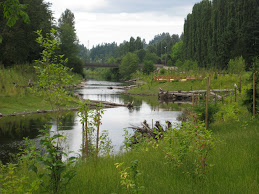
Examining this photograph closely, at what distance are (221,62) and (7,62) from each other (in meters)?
40.2

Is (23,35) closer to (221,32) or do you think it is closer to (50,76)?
(50,76)

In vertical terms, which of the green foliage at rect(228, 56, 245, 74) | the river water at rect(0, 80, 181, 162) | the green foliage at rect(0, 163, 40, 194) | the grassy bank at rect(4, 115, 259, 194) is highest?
the green foliage at rect(228, 56, 245, 74)

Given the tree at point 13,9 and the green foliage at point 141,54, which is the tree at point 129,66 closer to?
the green foliage at point 141,54

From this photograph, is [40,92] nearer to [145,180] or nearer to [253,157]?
[145,180]

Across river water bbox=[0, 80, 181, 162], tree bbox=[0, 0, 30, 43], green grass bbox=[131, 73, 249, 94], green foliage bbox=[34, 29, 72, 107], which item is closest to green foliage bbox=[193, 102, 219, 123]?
river water bbox=[0, 80, 181, 162]

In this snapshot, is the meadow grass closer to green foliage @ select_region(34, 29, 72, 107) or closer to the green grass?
green foliage @ select_region(34, 29, 72, 107)

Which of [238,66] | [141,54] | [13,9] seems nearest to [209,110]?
[13,9]

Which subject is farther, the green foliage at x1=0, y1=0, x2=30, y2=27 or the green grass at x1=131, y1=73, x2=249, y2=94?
the green grass at x1=131, y1=73, x2=249, y2=94

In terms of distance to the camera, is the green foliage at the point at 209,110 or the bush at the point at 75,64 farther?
the bush at the point at 75,64

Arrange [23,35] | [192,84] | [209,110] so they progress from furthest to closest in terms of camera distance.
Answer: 1. [192,84]
2. [23,35]
3. [209,110]

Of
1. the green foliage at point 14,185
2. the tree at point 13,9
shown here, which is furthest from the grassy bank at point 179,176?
the tree at point 13,9

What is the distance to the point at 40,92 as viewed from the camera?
9.20 meters

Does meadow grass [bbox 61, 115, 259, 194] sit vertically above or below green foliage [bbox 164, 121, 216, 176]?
below

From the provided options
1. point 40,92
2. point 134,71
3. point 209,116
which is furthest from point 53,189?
point 134,71
